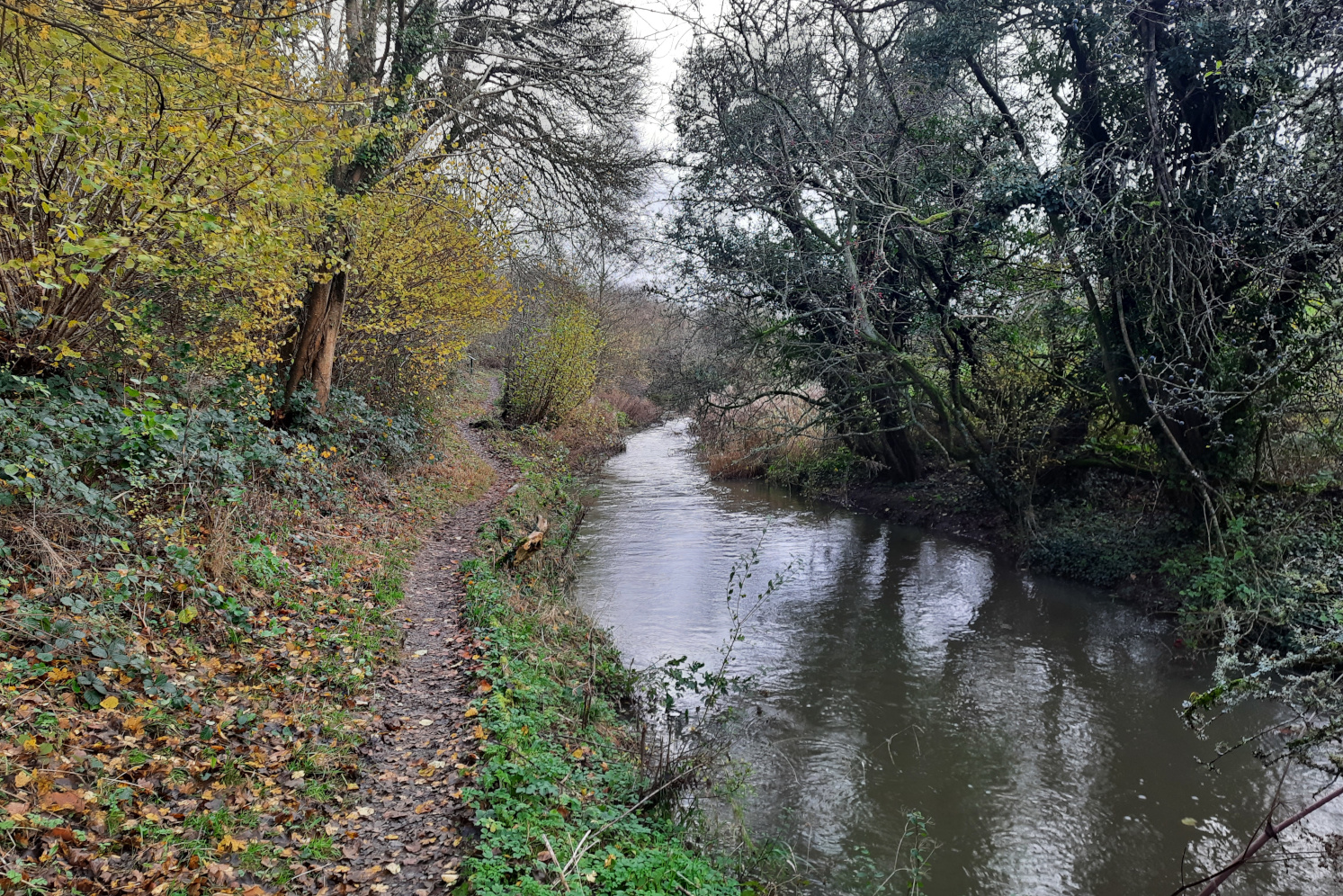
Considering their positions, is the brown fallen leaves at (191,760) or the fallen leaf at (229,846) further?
the fallen leaf at (229,846)

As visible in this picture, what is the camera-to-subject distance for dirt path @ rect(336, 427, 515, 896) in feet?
13.0

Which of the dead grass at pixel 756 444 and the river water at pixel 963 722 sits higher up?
the dead grass at pixel 756 444

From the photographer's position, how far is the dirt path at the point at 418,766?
3.96 m

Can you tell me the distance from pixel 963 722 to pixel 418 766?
539 cm

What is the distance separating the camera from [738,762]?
6.34 metres

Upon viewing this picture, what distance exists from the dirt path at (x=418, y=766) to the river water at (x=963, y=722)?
2494 mm

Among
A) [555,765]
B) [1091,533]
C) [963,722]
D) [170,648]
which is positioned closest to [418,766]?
[555,765]

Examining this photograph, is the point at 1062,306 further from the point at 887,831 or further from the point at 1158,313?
the point at 887,831

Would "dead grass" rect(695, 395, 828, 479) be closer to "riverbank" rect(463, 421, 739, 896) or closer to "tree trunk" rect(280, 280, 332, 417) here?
"tree trunk" rect(280, 280, 332, 417)

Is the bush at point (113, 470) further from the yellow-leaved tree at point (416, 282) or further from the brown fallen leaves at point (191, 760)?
the yellow-leaved tree at point (416, 282)

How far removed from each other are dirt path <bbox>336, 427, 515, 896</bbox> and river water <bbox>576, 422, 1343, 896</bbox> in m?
2.49

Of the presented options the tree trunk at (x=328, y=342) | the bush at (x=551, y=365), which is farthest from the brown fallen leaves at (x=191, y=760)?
the bush at (x=551, y=365)

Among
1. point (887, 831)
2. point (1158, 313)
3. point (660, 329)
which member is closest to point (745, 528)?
point (1158, 313)

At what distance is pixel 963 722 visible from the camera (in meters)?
7.29
